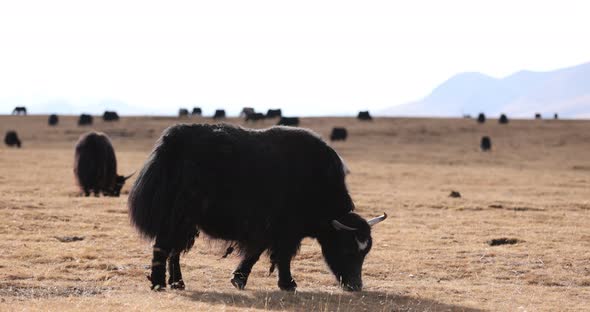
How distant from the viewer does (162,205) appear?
9.58m

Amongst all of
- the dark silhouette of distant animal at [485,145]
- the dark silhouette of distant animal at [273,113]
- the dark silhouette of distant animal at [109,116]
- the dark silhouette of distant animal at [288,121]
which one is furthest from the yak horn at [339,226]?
the dark silhouette of distant animal at [109,116]

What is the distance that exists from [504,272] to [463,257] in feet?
4.13

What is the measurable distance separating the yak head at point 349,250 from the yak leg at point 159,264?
2219 millimetres

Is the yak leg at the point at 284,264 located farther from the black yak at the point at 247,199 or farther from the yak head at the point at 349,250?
the yak head at the point at 349,250

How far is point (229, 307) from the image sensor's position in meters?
8.63

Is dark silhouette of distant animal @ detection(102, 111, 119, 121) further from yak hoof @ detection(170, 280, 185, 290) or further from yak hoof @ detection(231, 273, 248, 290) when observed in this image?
yak hoof @ detection(170, 280, 185, 290)

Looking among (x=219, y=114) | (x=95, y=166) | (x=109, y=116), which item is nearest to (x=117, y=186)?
(x=95, y=166)

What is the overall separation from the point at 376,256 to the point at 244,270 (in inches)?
157

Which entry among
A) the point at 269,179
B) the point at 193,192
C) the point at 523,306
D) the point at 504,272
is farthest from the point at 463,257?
the point at 193,192

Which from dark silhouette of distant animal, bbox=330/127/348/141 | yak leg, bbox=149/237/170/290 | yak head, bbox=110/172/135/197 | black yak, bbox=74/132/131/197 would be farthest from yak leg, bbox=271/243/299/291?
dark silhouette of distant animal, bbox=330/127/348/141

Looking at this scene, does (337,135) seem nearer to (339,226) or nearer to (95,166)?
(95,166)

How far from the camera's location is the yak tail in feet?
31.4

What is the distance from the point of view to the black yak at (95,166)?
23953 mm

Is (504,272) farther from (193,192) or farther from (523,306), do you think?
(193,192)
